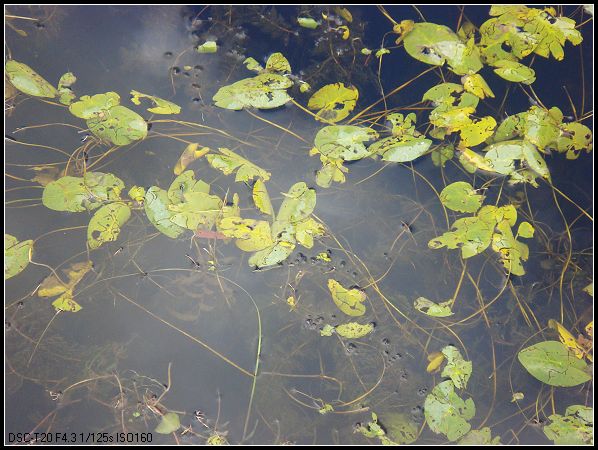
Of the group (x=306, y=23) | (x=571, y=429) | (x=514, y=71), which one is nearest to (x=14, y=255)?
(x=306, y=23)

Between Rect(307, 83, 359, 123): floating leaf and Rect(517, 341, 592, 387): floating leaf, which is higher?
Rect(307, 83, 359, 123): floating leaf

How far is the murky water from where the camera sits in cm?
97

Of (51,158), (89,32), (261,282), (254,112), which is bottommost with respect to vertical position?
(261,282)

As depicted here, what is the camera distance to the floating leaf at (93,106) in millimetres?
987

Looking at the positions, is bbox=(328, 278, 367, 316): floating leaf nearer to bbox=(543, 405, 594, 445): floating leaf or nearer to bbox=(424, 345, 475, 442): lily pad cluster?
bbox=(424, 345, 475, 442): lily pad cluster

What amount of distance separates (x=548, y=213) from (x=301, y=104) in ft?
2.25

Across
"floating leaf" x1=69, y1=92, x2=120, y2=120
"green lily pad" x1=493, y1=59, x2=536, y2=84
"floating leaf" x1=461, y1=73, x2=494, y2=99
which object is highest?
"green lily pad" x1=493, y1=59, x2=536, y2=84

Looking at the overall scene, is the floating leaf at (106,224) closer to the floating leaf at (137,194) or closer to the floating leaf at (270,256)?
the floating leaf at (137,194)

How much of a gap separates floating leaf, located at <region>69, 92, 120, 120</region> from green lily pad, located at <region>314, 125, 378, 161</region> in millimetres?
517

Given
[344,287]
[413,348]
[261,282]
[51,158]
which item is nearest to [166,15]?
[51,158]

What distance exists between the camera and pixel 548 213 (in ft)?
3.35

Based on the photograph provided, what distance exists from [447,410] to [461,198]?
53cm

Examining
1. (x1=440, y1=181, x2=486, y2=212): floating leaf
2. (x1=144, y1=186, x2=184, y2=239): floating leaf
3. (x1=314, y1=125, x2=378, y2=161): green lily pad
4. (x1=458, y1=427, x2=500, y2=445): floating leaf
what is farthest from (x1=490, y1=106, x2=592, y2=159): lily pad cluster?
(x1=144, y1=186, x2=184, y2=239): floating leaf

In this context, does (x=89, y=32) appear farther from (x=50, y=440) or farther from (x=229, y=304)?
(x=50, y=440)
